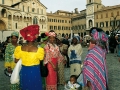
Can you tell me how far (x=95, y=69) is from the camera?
12.1 feet

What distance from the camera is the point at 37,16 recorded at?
167 feet

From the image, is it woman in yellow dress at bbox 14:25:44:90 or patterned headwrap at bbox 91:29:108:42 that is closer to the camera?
woman in yellow dress at bbox 14:25:44:90

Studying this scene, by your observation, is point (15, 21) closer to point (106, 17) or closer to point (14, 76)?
point (106, 17)

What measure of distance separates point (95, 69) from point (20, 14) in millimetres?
45042

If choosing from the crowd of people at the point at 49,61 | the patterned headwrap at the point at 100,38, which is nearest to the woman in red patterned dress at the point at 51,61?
the crowd of people at the point at 49,61

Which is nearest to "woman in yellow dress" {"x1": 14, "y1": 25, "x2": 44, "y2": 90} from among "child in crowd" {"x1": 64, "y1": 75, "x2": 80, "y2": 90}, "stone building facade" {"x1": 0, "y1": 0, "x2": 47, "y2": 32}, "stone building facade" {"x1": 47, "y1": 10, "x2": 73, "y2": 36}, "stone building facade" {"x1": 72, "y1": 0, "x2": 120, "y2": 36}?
"child in crowd" {"x1": 64, "y1": 75, "x2": 80, "y2": 90}

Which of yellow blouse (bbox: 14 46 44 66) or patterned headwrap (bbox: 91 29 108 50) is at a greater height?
patterned headwrap (bbox: 91 29 108 50)

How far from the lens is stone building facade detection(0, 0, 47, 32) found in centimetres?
4209

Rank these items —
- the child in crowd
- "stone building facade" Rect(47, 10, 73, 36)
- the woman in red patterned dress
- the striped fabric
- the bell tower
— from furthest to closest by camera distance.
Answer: "stone building facade" Rect(47, 10, 73, 36) → the bell tower → the child in crowd → the woman in red patterned dress → the striped fabric

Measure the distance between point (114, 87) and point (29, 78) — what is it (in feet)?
11.0

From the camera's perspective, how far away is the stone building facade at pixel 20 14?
42.1 meters

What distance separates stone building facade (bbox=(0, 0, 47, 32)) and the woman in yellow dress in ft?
130

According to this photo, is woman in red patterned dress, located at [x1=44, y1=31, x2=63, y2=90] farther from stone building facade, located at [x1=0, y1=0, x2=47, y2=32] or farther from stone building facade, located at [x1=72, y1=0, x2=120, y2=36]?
stone building facade, located at [x1=72, y1=0, x2=120, y2=36]

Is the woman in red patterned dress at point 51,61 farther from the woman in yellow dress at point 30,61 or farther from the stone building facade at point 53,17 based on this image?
the stone building facade at point 53,17
